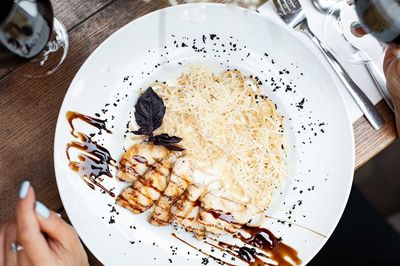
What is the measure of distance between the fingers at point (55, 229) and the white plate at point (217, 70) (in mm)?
130

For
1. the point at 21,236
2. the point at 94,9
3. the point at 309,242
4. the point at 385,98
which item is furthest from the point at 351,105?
the point at 21,236

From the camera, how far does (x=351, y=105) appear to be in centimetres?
173

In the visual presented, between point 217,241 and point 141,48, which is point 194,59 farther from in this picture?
point 217,241

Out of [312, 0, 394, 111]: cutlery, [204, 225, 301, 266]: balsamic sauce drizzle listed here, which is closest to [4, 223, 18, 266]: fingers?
[204, 225, 301, 266]: balsamic sauce drizzle

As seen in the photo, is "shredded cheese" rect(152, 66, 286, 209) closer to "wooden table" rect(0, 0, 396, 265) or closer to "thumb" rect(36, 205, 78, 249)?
"wooden table" rect(0, 0, 396, 265)

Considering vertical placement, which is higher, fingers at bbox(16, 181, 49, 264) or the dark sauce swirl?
fingers at bbox(16, 181, 49, 264)

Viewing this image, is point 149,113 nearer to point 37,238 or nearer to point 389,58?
point 37,238

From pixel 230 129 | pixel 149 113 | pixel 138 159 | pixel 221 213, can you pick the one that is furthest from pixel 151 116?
pixel 221 213

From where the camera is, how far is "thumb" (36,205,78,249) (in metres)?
1.40

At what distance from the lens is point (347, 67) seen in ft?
5.70

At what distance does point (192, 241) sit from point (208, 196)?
157 mm

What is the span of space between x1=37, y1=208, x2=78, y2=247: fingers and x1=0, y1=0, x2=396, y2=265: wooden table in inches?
11.9

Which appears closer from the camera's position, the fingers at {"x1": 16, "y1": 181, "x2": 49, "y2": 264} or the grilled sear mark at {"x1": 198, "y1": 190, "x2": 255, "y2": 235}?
the fingers at {"x1": 16, "y1": 181, "x2": 49, "y2": 264}

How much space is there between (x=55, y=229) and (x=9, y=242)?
9.0 inches
